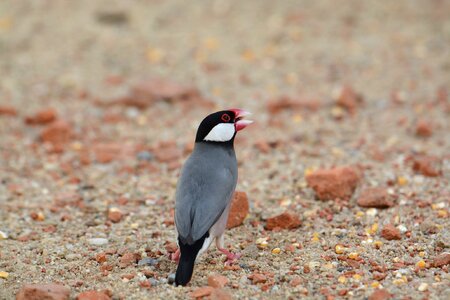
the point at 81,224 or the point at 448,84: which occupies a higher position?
the point at 448,84

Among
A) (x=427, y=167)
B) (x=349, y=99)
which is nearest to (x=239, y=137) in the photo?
(x=349, y=99)

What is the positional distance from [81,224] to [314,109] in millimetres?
3753

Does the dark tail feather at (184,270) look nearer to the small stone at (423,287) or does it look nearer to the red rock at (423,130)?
the small stone at (423,287)

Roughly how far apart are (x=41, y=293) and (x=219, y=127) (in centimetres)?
191

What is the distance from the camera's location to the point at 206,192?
17.1 ft

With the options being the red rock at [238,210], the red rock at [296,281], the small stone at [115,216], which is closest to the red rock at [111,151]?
the small stone at [115,216]

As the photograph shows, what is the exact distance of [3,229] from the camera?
237 inches

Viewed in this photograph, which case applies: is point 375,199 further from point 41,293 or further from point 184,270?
point 41,293

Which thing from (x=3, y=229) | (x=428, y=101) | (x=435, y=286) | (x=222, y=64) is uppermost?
(x=222, y=64)

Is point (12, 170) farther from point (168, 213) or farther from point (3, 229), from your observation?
point (168, 213)

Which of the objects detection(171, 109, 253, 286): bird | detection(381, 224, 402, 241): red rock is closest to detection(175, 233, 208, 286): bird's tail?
detection(171, 109, 253, 286): bird

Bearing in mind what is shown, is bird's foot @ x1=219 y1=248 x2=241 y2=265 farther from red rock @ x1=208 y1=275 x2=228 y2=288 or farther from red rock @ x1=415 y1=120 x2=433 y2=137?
red rock @ x1=415 y1=120 x2=433 y2=137

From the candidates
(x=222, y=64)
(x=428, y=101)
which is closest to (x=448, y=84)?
(x=428, y=101)

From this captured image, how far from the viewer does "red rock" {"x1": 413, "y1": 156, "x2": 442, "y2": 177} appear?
267 inches
